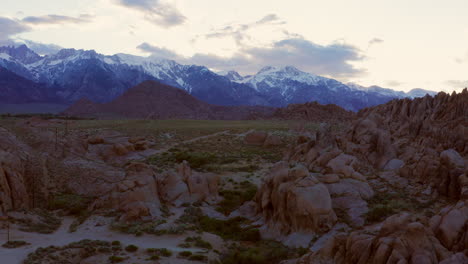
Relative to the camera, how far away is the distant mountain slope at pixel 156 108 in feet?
530

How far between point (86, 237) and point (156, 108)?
491ft

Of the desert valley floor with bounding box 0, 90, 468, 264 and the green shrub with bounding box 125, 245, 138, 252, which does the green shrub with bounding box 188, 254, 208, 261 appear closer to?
the desert valley floor with bounding box 0, 90, 468, 264

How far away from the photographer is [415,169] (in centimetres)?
2952

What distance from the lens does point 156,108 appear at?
16825 centimetres

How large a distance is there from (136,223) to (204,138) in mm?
46153

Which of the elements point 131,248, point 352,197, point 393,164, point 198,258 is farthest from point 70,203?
point 393,164

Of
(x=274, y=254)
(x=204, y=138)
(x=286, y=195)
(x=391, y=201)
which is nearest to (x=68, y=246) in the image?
(x=274, y=254)

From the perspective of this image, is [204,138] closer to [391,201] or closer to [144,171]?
[144,171]

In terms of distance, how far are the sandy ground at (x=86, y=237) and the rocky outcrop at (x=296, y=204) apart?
5573 mm

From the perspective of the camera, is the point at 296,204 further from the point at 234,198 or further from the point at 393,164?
the point at 393,164

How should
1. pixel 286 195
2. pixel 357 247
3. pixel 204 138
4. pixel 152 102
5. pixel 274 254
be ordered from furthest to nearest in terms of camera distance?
pixel 152 102 → pixel 204 138 → pixel 286 195 → pixel 274 254 → pixel 357 247

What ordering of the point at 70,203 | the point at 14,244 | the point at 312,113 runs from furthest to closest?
the point at 312,113
the point at 70,203
the point at 14,244

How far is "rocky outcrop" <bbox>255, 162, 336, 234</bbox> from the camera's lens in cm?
2164

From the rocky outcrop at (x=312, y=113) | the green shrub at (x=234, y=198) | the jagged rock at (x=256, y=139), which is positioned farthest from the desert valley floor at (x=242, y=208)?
the rocky outcrop at (x=312, y=113)
